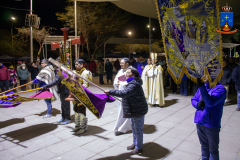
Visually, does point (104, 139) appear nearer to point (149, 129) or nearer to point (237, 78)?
point (149, 129)

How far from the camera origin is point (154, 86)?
728 centimetres

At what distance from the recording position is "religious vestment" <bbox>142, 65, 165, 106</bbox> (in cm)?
711

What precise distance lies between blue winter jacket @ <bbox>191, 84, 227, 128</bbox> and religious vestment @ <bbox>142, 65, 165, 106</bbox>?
4.40 meters

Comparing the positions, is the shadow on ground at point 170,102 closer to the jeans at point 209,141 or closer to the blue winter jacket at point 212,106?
the jeans at point 209,141

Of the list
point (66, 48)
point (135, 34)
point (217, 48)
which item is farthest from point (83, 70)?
point (135, 34)

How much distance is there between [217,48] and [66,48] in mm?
3068

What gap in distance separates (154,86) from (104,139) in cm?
355

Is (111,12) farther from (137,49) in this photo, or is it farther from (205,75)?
(205,75)

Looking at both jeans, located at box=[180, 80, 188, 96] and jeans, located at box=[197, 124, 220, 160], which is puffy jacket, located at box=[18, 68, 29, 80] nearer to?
jeans, located at box=[180, 80, 188, 96]

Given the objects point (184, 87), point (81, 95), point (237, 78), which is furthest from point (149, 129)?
point (184, 87)

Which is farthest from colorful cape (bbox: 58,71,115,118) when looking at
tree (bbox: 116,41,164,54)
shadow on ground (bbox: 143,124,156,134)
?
tree (bbox: 116,41,164,54)

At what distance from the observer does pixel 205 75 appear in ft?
7.45

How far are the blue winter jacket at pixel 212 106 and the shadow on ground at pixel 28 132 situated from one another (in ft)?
12.4

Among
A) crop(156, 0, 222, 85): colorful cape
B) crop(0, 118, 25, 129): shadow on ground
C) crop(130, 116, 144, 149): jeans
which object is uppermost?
crop(156, 0, 222, 85): colorful cape
